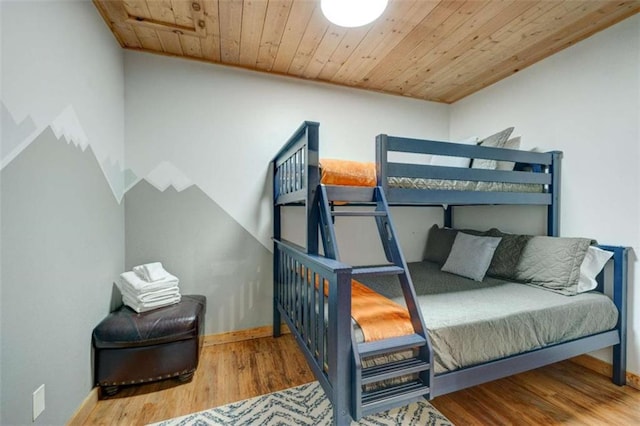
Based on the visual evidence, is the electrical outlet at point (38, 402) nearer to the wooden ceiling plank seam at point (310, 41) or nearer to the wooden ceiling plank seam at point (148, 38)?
the wooden ceiling plank seam at point (148, 38)

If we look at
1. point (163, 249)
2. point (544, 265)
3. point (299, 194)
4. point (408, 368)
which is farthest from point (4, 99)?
point (544, 265)

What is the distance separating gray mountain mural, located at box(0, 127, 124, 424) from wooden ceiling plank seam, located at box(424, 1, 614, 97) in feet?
9.76

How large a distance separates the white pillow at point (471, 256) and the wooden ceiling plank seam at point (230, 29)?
2552 mm

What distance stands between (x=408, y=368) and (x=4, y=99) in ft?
6.25

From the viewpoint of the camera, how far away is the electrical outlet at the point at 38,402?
114 centimetres

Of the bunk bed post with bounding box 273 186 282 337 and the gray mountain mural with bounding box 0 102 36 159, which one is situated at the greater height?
the gray mountain mural with bounding box 0 102 36 159

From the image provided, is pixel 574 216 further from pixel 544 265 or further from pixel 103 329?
pixel 103 329

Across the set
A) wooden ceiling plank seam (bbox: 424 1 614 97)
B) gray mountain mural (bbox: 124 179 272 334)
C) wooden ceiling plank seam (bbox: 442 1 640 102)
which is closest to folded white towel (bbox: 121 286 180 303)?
gray mountain mural (bbox: 124 179 272 334)

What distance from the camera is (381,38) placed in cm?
207

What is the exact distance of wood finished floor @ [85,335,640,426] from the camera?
154 cm

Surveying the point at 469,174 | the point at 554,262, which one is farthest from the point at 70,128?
the point at 554,262

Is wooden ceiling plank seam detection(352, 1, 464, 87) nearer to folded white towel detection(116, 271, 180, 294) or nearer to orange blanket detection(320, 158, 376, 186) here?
orange blanket detection(320, 158, 376, 186)

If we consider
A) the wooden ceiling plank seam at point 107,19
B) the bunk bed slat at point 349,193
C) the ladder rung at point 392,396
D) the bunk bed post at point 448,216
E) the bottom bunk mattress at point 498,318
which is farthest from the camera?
the bunk bed post at point 448,216

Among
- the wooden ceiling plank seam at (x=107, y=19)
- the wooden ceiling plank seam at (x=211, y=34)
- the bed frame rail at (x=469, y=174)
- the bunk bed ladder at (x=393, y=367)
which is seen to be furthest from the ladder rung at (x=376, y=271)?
the wooden ceiling plank seam at (x=107, y=19)
